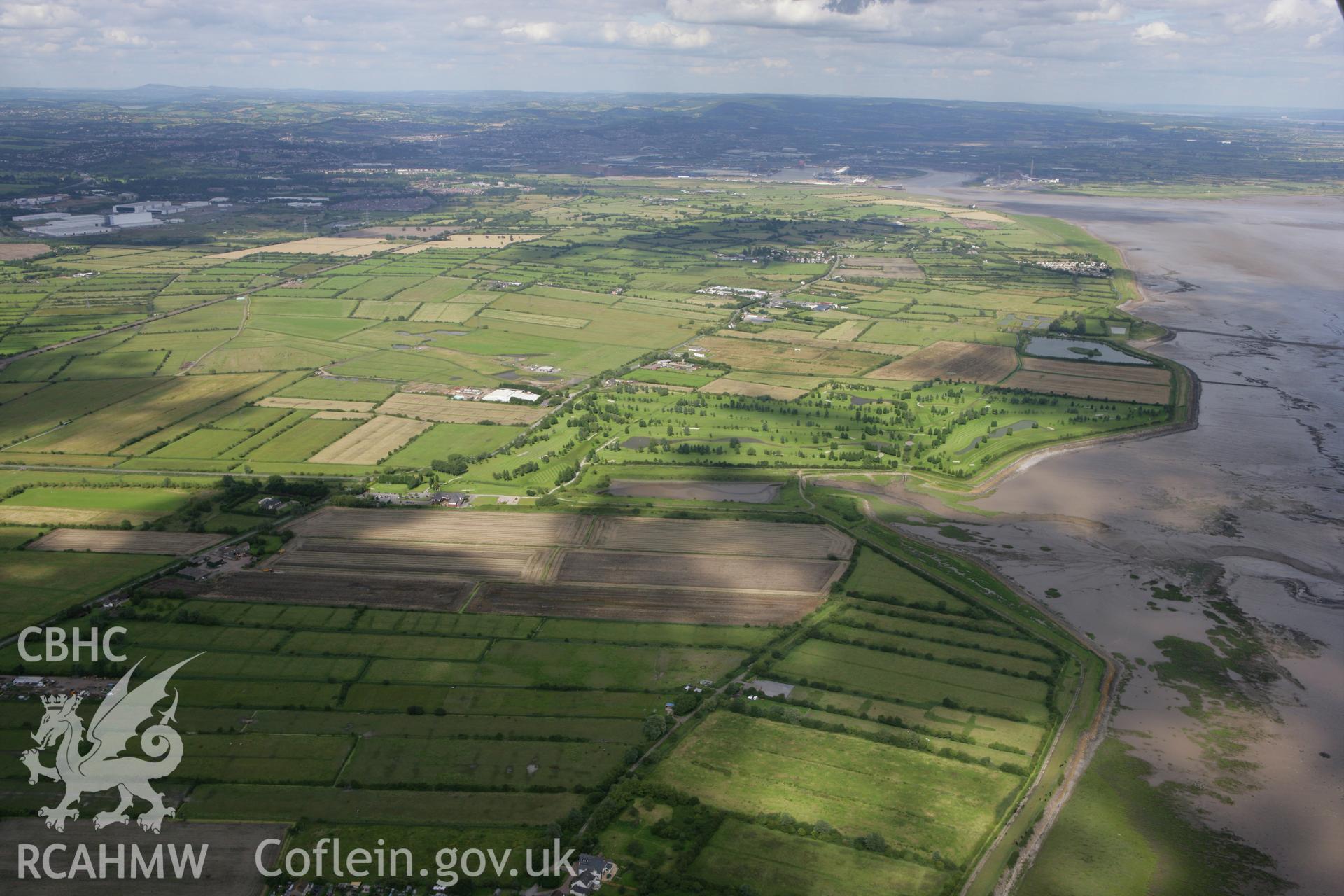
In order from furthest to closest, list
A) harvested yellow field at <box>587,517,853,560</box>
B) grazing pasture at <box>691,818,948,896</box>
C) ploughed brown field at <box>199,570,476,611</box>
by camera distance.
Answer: harvested yellow field at <box>587,517,853,560</box> < ploughed brown field at <box>199,570,476,611</box> < grazing pasture at <box>691,818,948,896</box>

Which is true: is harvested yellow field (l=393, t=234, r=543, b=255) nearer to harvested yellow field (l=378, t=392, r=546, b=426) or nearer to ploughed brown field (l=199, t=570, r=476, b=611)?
harvested yellow field (l=378, t=392, r=546, b=426)

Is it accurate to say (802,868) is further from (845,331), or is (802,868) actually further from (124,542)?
(845,331)

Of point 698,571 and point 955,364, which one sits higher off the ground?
point 955,364

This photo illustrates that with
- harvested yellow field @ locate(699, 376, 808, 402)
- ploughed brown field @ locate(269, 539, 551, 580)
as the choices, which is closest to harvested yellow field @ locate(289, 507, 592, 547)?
ploughed brown field @ locate(269, 539, 551, 580)

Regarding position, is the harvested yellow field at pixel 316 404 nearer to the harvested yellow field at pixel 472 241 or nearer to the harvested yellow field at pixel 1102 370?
the harvested yellow field at pixel 1102 370

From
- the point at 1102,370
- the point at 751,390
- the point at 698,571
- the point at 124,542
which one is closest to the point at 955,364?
the point at 1102,370

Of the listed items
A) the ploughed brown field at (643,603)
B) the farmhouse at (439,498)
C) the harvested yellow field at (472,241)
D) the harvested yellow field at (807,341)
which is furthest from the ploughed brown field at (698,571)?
the harvested yellow field at (472,241)

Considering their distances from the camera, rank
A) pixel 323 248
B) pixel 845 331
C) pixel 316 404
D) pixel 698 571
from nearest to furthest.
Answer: pixel 698 571 < pixel 316 404 < pixel 845 331 < pixel 323 248
